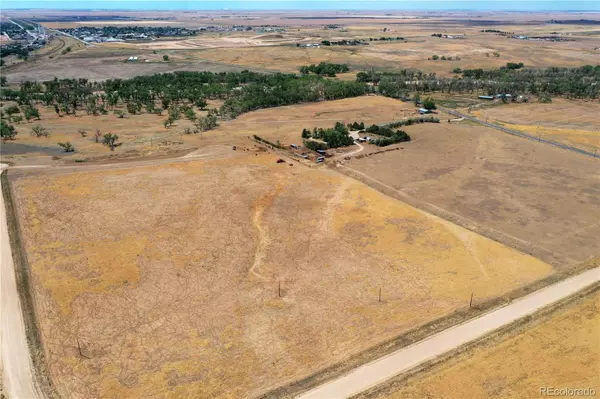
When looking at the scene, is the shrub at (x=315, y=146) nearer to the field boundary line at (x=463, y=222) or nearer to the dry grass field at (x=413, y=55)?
the field boundary line at (x=463, y=222)

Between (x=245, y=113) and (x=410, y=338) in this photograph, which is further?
(x=245, y=113)

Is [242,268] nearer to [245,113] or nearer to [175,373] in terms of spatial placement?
[175,373]

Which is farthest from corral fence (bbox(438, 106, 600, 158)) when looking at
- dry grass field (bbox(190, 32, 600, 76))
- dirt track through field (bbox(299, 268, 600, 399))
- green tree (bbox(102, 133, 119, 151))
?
green tree (bbox(102, 133, 119, 151))

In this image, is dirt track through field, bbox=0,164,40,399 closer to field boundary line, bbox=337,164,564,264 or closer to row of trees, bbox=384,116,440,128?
field boundary line, bbox=337,164,564,264

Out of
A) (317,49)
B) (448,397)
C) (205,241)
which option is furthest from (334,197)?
(317,49)

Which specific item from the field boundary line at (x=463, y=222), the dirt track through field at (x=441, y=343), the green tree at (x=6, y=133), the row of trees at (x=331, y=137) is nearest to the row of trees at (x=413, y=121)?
the row of trees at (x=331, y=137)

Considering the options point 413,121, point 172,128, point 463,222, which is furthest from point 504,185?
point 172,128

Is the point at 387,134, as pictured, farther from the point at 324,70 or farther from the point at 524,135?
the point at 324,70
